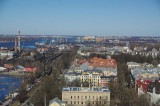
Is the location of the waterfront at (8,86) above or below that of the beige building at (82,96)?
below

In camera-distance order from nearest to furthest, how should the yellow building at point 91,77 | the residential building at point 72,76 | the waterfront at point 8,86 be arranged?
the waterfront at point 8,86 < the residential building at point 72,76 < the yellow building at point 91,77

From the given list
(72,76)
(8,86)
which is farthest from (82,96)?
(8,86)

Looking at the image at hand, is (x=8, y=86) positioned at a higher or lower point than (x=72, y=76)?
lower

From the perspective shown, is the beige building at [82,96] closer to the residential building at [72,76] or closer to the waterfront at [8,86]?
the waterfront at [8,86]

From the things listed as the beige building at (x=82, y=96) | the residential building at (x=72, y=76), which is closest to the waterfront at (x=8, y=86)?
the residential building at (x=72, y=76)

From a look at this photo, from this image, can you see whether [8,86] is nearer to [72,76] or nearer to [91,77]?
[72,76]

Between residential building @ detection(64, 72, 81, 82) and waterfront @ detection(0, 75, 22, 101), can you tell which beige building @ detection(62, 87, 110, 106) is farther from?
residential building @ detection(64, 72, 81, 82)

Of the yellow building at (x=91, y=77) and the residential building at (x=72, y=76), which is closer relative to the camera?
the residential building at (x=72, y=76)

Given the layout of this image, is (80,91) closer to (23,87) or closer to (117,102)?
(117,102)

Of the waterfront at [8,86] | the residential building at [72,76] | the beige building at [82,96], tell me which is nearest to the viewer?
the beige building at [82,96]

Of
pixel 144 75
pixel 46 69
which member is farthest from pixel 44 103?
pixel 46 69

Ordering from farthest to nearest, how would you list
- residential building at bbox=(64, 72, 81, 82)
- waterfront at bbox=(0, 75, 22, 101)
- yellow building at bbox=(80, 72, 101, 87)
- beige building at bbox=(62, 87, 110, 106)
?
yellow building at bbox=(80, 72, 101, 87), residential building at bbox=(64, 72, 81, 82), waterfront at bbox=(0, 75, 22, 101), beige building at bbox=(62, 87, 110, 106)

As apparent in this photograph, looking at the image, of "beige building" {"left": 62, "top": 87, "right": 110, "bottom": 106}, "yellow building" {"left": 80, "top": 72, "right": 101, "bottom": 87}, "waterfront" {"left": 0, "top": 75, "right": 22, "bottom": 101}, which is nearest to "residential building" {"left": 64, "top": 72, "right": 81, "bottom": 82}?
"yellow building" {"left": 80, "top": 72, "right": 101, "bottom": 87}
